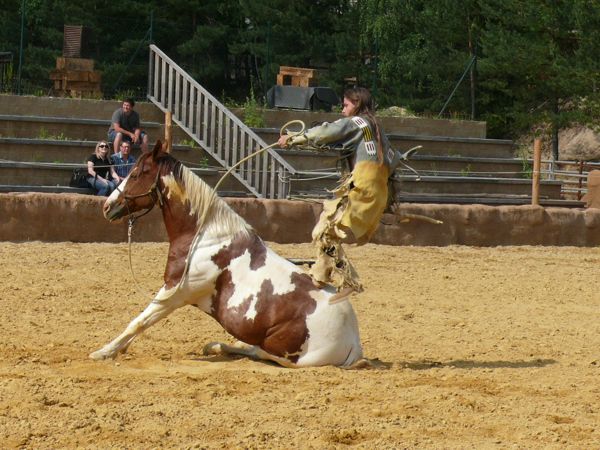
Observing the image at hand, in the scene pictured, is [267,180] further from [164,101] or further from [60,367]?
[60,367]

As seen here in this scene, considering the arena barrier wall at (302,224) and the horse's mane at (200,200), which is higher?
the horse's mane at (200,200)

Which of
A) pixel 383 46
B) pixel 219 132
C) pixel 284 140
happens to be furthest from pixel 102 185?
pixel 383 46

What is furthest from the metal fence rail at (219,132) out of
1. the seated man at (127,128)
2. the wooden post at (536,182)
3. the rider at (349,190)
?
the rider at (349,190)

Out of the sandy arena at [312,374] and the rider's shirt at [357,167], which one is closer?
the sandy arena at [312,374]

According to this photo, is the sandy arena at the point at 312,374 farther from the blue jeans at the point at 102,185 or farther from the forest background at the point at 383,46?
the forest background at the point at 383,46

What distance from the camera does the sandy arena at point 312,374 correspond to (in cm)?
601

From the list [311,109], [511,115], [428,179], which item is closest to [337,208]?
[428,179]

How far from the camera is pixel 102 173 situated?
16.1 meters

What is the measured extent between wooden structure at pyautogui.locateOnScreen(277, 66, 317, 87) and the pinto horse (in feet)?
52.3

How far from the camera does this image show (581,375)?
8.02 meters

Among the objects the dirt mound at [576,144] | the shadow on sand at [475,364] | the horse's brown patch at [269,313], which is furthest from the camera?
the dirt mound at [576,144]

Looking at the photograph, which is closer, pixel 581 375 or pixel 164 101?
pixel 581 375

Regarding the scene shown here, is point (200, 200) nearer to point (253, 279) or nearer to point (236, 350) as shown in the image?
point (253, 279)

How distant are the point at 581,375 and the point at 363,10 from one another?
23.9m
